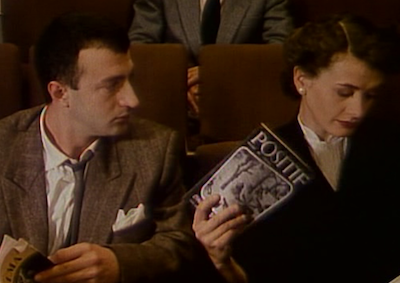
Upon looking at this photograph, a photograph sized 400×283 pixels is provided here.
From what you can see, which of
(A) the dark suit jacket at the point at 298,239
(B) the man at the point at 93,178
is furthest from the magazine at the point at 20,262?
(A) the dark suit jacket at the point at 298,239

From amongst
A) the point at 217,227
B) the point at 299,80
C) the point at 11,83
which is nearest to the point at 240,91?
the point at 299,80

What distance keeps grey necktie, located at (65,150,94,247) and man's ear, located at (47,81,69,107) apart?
0.25 ft

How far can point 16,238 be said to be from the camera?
1013mm

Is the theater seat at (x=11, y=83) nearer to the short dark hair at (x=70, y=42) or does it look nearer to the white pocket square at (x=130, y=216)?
the short dark hair at (x=70, y=42)

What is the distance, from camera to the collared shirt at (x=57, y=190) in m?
1.02

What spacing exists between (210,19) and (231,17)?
0.03 meters

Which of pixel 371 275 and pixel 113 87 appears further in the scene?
pixel 371 275

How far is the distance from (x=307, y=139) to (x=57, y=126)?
1.11ft

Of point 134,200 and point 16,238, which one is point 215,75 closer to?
point 134,200

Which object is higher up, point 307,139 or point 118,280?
point 307,139

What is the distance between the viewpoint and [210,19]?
1131 mm

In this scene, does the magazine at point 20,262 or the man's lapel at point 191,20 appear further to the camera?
the man's lapel at point 191,20

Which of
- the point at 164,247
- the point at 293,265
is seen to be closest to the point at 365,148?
the point at 293,265

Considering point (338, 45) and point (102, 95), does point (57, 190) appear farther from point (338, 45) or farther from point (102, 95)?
point (338, 45)
